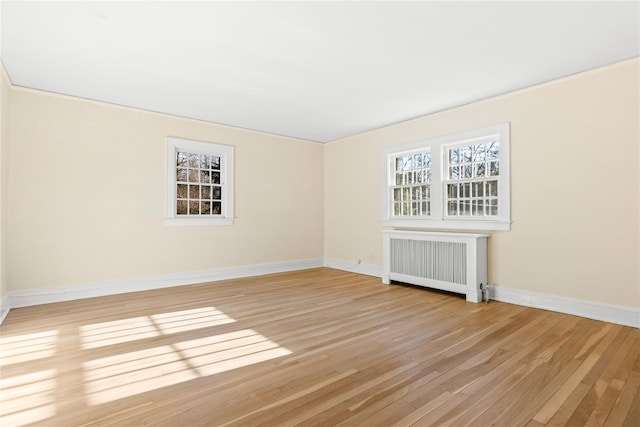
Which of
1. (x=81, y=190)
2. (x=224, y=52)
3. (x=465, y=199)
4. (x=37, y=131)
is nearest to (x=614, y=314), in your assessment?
(x=465, y=199)

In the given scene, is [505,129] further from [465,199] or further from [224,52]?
[224,52]

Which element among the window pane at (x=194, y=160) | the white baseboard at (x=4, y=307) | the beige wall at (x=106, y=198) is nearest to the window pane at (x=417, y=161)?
the beige wall at (x=106, y=198)

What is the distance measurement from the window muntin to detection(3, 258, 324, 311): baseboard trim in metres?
2.37

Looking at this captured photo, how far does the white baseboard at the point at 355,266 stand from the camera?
5.79 metres

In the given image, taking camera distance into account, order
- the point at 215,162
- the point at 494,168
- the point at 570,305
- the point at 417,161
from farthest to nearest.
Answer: the point at 215,162 < the point at 417,161 < the point at 494,168 < the point at 570,305

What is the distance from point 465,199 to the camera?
181 inches

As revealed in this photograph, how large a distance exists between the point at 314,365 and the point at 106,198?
3839 millimetres

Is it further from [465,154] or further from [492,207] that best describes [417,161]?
[492,207]

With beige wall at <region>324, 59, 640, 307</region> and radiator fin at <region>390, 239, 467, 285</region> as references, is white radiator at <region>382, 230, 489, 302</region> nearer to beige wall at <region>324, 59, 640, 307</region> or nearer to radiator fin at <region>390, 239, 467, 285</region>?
radiator fin at <region>390, 239, 467, 285</region>

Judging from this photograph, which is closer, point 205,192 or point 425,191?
point 425,191

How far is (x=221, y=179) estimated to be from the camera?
5617 mm

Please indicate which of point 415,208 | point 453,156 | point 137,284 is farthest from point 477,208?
point 137,284

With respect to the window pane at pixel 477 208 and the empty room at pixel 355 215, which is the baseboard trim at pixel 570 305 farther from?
the window pane at pixel 477 208

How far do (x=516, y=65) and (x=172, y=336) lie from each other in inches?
169
